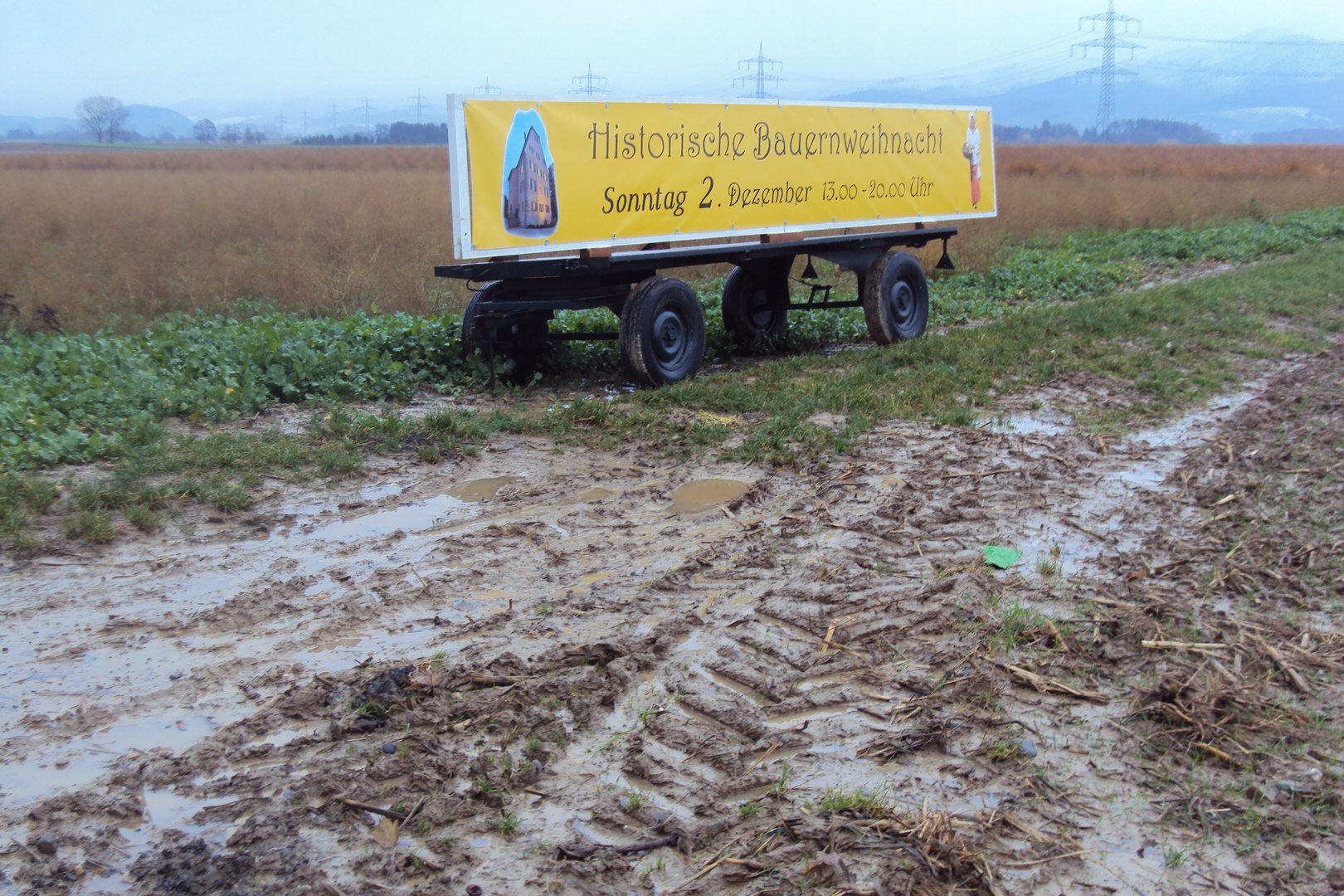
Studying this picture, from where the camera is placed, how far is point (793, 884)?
262 cm

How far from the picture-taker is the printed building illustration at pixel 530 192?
23.1ft

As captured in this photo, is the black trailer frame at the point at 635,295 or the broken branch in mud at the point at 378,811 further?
the black trailer frame at the point at 635,295

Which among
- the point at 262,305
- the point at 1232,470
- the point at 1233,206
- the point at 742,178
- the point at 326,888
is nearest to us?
the point at 326,888

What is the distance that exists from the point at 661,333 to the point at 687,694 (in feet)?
16.8

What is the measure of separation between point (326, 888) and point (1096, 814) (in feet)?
7.14

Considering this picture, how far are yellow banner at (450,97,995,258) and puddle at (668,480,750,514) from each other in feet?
7.81

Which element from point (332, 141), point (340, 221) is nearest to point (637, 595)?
point (340, 221)

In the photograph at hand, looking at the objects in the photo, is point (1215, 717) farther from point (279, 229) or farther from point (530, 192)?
point (279, 229)

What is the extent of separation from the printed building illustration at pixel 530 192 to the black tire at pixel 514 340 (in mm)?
1224

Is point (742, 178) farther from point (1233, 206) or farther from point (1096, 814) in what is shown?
point (1233, 206)

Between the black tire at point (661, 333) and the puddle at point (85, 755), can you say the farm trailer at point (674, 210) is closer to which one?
the black tire at point (661, 333)

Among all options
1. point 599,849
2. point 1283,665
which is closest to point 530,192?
point 599,849

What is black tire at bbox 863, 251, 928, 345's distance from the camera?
9.98 metres

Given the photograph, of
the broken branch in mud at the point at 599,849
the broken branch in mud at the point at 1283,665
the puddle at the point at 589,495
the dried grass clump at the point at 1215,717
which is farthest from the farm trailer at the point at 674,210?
the dried grass clump at the point at 1215,717
